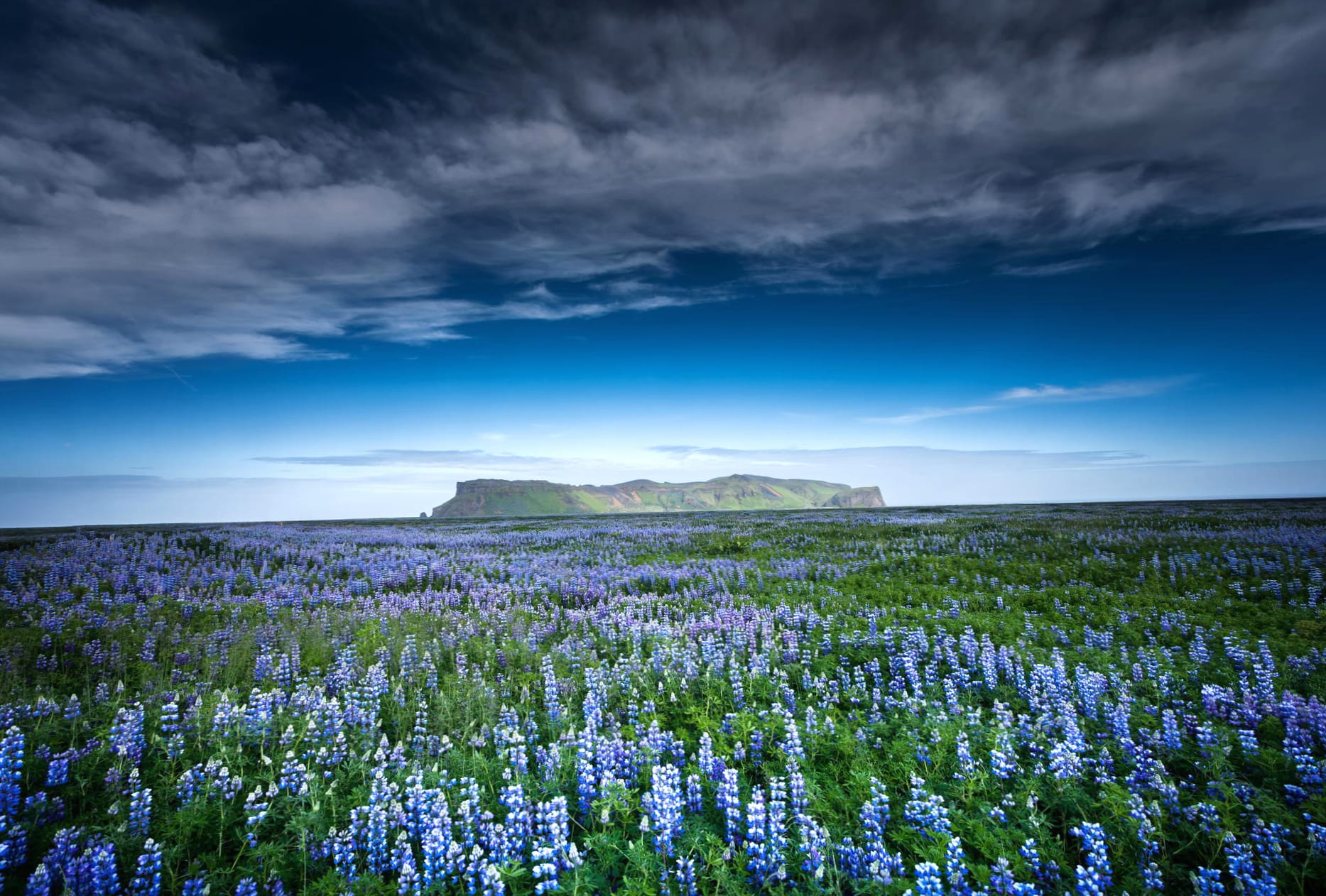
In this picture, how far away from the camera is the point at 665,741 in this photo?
5613mm

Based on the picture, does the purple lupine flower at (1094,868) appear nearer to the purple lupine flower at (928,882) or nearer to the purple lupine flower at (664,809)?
the purple lupine flower at (928,882)

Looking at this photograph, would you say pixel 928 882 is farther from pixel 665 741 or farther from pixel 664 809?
pixel 665 741

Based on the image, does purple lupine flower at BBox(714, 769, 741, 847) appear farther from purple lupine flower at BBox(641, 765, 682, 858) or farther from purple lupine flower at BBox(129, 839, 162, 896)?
purple lupine flower at BBox(129, 839, 162, 896)

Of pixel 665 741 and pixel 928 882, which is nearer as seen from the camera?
pixel 928 882

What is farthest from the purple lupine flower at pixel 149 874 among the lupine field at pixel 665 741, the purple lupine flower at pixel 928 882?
the purple lupine flower at pixel 928 882

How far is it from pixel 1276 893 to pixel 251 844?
24.4 feet

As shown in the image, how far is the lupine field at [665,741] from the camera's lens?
393 cm

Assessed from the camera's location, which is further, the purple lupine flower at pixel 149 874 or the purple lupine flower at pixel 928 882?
the purple lupine flower at pixel 149 874

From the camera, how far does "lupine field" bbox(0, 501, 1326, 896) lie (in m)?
3.93

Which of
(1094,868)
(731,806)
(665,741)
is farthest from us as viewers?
(665,741)

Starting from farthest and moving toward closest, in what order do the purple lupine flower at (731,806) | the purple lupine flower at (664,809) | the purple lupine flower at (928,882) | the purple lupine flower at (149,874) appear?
the purple lupine flower at (731,806), the purple lupine flower at (664,809), the purple lupine flower at (149,874), the purple lupine flower at (928,882)

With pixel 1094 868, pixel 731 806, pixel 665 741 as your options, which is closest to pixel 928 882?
pixel 1094 868

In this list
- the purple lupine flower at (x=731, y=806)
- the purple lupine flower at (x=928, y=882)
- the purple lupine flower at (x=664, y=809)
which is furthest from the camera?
the purple lupine flower at (x=731, y=806)

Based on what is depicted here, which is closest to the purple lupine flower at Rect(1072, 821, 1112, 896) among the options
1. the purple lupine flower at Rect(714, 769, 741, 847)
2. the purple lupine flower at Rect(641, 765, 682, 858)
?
the purple lupine flower at Rect(714, 769, 741, 847)
